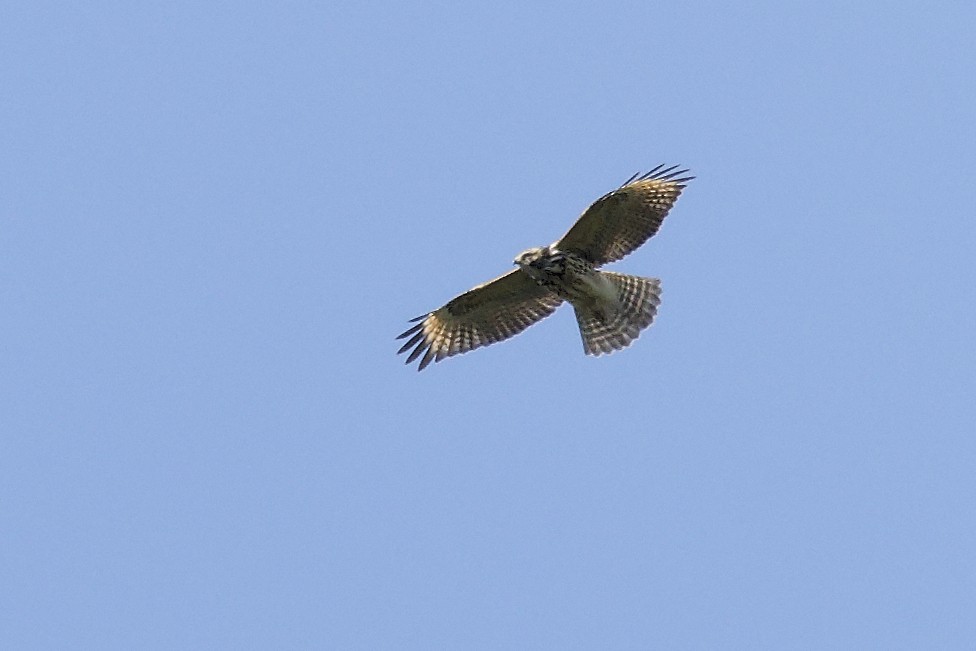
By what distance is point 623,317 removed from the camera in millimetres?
15289

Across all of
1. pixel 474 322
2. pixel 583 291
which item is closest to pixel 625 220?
pixel 583 291

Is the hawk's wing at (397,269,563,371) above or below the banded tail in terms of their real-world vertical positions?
above

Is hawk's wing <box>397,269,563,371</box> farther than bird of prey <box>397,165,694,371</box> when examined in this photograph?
Yes

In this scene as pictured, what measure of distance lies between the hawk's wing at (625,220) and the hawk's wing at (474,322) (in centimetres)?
80

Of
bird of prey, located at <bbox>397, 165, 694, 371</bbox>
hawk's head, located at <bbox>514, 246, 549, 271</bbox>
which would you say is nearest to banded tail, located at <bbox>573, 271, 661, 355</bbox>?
bird of prey, located at <bbox>397, 165, 694, 371</bbox>

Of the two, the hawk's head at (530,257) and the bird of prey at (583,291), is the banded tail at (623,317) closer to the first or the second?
the bird of prey at (583,291)

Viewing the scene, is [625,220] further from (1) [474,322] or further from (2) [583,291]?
(1) [474,322]

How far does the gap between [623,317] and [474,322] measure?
1.64 metres

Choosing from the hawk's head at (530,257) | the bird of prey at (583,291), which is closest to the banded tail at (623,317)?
the bird of prey at (583,291)

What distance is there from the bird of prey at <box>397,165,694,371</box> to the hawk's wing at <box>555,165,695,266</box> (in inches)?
0.4

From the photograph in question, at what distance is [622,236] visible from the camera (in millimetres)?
14453

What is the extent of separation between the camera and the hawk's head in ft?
46.6

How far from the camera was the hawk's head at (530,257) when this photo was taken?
1420 cm

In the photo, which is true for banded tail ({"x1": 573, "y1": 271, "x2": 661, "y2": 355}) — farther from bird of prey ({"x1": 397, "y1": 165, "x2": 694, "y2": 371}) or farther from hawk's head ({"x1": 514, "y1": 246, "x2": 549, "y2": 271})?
hawk's head ({"x1": 514, "y1": 246, "x2": 549, "y2": 271})
